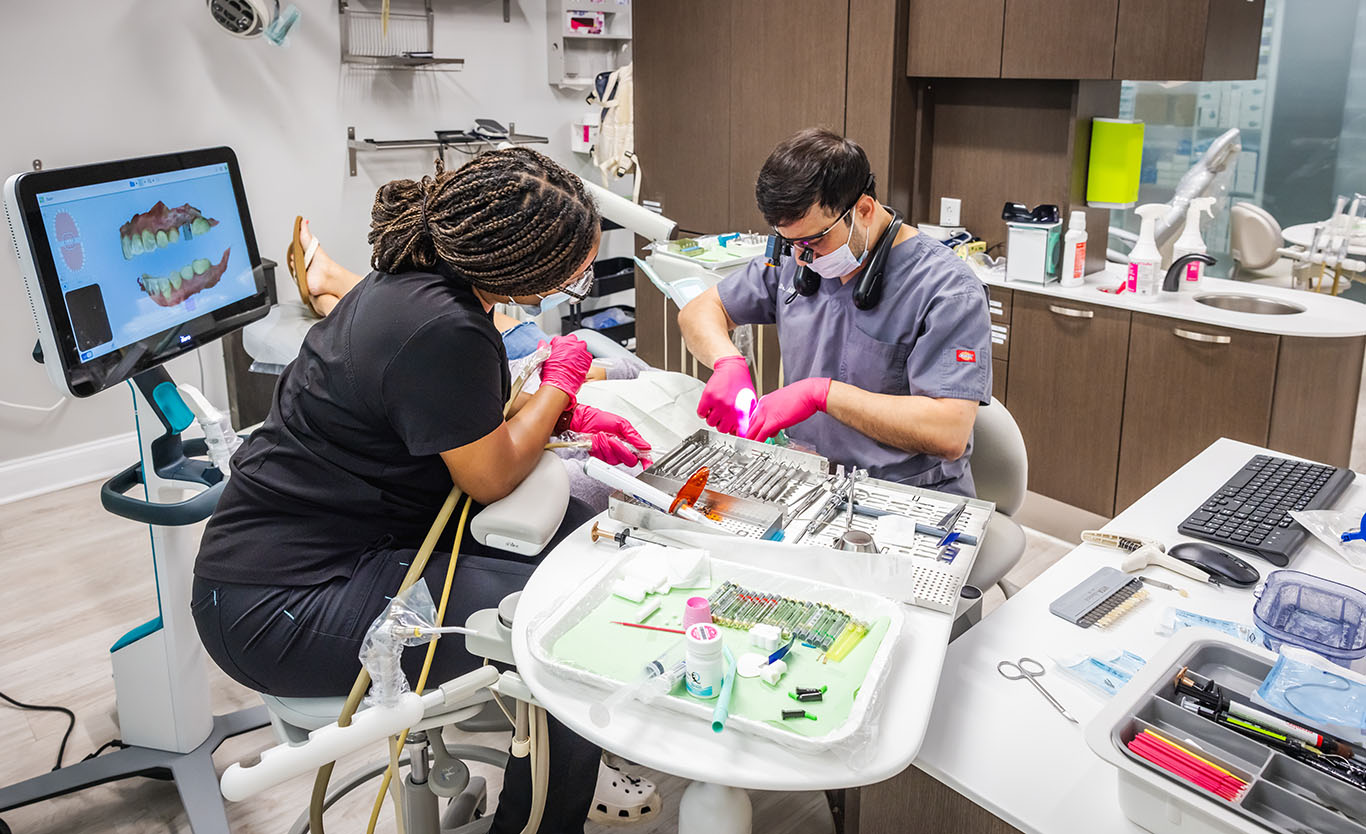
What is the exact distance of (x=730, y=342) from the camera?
2.23 metres

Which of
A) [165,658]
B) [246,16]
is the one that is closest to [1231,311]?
[165,658]

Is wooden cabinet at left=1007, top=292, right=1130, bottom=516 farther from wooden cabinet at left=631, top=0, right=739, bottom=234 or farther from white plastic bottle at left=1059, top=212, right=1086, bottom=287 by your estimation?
wooden cabinet at left=631, top=0, right=739, bottom=234

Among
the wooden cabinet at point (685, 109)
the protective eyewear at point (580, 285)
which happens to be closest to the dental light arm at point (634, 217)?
the protective eyewear at point (580, 285)

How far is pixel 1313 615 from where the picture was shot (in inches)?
52.0

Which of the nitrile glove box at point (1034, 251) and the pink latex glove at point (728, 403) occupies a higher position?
the nitrile glove box at point (1034, 251)

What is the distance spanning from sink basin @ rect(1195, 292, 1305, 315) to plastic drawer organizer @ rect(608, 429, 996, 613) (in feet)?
6.50

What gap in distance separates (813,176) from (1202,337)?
1541mm

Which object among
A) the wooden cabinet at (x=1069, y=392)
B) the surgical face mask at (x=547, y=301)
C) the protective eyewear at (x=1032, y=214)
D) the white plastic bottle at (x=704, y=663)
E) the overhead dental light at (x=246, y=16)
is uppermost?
the overhead dental light at (x=246, y=16)

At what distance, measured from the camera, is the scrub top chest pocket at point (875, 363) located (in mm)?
1941

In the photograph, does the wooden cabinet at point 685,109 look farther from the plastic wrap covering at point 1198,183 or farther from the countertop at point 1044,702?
the countertop at point 1044,702

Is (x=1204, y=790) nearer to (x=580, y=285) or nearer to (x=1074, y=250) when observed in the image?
(x=580, y=285)

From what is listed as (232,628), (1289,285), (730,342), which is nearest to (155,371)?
(232,628)

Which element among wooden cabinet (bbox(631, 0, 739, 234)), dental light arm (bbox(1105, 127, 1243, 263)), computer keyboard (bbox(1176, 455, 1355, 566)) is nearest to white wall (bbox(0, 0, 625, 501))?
wooden cabinet (bbox(631, 0, 739, 234))

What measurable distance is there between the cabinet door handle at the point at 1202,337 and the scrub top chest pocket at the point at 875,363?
1.29 meters
